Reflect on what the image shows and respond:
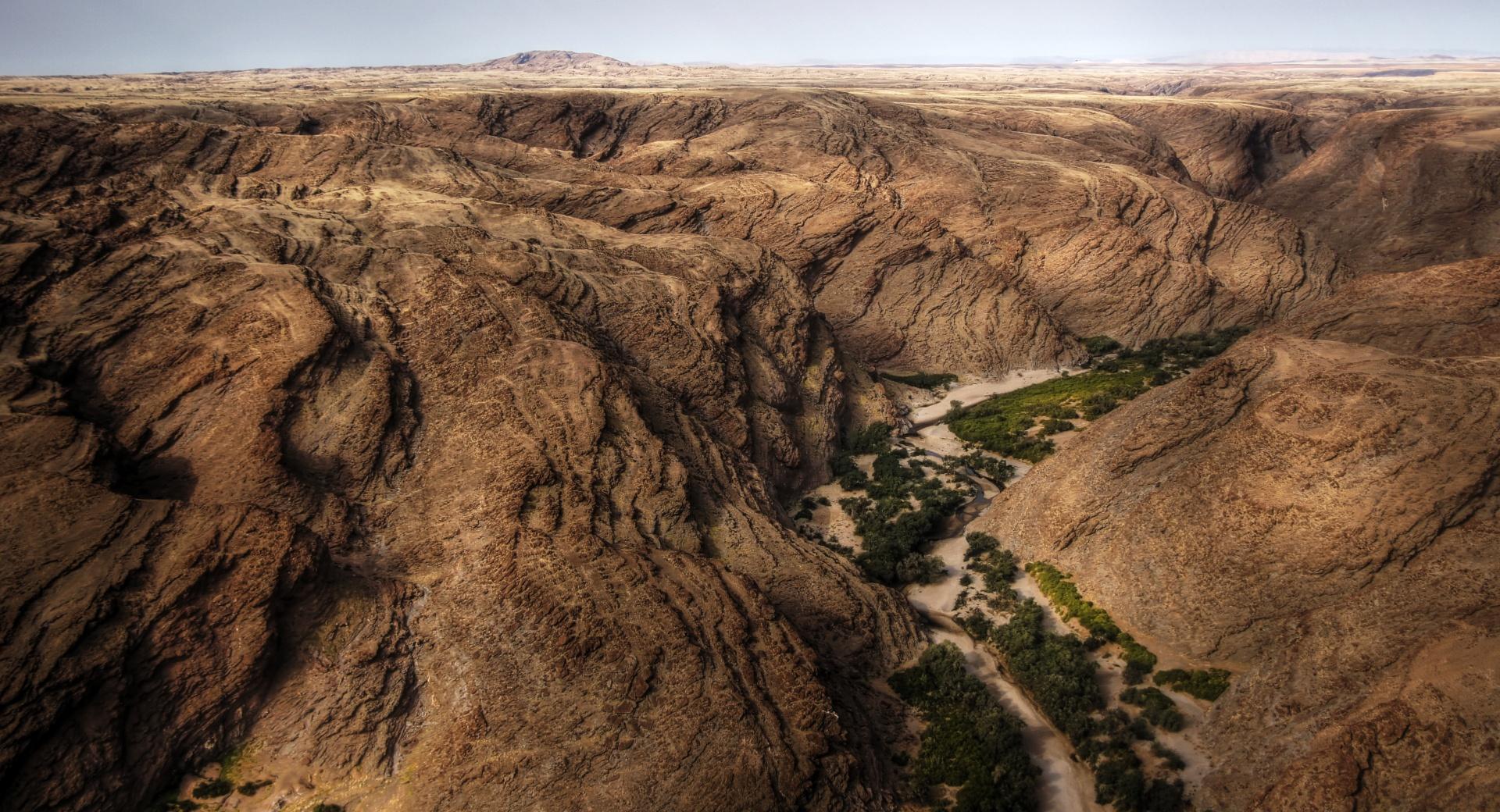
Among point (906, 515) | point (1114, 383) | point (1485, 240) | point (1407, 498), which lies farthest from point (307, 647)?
point (1485, 240)

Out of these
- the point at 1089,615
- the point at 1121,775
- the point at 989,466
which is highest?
the point at 989,466

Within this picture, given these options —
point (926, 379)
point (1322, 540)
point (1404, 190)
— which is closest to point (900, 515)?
point (1322, 540)

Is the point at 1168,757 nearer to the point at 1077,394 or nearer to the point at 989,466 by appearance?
the point at 989,466

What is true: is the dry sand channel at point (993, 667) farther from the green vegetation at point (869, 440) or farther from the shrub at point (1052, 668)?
the green vegetation at point (869, 440)

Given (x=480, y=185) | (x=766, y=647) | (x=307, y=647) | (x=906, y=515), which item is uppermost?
(x=480, y=185)

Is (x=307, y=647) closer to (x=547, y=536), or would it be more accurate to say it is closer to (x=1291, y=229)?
(x=547, y=536)
